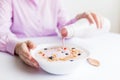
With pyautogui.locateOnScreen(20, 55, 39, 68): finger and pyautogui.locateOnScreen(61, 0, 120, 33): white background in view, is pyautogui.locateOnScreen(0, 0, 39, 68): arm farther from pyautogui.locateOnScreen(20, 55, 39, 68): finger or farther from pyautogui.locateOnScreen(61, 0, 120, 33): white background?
pyautogui.locateOnScreen(61, 0, 120, 33): white background

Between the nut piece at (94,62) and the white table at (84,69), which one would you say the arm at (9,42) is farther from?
the nut piece at (94,62)

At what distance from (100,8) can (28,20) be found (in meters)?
0.81

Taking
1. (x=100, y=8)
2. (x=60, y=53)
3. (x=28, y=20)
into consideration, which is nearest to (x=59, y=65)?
(x=60, y=53)

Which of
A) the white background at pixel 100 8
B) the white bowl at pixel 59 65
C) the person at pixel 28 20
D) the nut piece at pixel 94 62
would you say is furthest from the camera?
the white background at pixel 100 8

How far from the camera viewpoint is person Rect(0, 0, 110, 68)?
3.43ft

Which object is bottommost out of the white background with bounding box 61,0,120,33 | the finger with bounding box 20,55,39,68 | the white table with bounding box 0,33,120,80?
the white table with bounding box 0,33,120,80

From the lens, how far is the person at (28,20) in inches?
41.1

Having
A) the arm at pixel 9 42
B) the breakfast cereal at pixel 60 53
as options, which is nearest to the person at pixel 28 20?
the arm at pixel 9 42

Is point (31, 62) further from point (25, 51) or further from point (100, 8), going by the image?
point (100, 8)

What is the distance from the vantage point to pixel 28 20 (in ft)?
3.94

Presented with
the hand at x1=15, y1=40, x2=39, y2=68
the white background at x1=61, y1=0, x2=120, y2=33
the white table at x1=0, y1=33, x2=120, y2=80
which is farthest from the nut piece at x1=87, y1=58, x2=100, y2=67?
the white background at x1=61, y1=0, x2=120, y2=33

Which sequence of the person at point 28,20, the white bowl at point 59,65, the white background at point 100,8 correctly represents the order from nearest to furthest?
the white bowl at point 59,65
the person at point 28,20
the white background at point 100,8

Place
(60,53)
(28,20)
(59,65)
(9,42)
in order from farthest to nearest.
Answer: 1. (28,20)
2. (9,42)
3. (60,53)
4. (59,65)

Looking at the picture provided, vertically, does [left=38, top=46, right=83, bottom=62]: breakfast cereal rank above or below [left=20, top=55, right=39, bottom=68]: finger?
above
